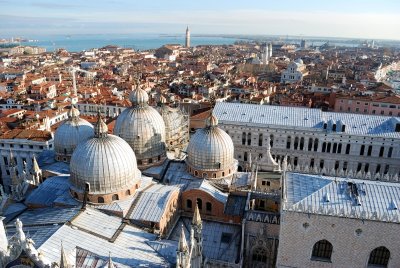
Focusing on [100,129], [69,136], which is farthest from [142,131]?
[69,136]

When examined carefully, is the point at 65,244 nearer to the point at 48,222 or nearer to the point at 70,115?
the point at 48,222

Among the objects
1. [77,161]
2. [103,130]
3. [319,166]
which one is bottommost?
[319,166]

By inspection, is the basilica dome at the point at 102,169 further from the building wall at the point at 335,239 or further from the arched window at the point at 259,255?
Result: the building wall at the point at 335,239

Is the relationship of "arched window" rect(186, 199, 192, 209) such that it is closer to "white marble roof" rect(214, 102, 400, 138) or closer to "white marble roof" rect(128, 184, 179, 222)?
"white marble roof" rect(128, 184, 179, 222)

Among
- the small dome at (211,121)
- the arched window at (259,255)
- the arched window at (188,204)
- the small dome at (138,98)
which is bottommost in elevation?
the arched window at (259,255)

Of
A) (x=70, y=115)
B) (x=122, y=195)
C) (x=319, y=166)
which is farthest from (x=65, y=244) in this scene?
(x=319, y=166)

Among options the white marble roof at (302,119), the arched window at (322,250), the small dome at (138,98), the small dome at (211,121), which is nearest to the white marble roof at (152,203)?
the small dome at (211,121)

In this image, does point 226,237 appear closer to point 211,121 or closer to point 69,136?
point 211,121
